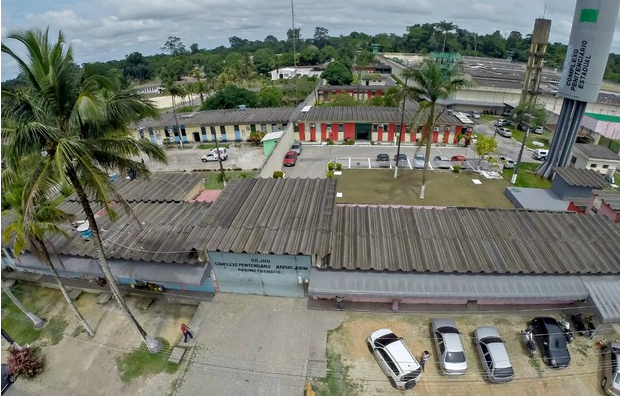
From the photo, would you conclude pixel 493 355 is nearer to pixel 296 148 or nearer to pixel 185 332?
pixel 185 332

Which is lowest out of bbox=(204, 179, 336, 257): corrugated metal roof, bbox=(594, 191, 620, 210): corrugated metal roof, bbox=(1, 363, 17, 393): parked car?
bbox=(1, 363, 17, 393): parked car

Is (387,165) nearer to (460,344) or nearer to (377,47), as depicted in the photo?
(460,344)

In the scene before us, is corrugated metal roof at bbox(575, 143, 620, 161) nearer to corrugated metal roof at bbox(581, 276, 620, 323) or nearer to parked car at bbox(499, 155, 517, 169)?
parked car at bbox(499, 155, 517, 169)

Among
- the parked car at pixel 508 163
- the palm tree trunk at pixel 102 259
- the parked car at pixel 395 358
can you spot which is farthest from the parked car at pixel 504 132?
the palm tree trunk at pixel 102 259

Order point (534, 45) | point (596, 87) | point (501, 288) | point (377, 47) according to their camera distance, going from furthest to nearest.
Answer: point (377, 47) → point (534, 45) → point (596, 87) → point (501, 288)

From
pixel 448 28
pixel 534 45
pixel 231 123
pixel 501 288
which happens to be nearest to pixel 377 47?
pixel 448 28

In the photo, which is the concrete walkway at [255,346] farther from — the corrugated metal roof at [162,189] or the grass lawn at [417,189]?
the grass lawn at [417,189]

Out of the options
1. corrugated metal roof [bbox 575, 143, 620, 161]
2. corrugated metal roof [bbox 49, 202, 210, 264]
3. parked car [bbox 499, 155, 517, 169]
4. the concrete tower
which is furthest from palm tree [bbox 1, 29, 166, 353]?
the concrete tower
